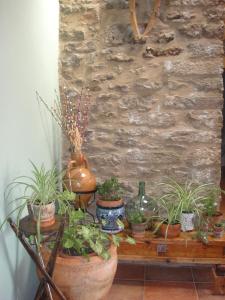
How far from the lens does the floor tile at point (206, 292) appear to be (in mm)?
2516

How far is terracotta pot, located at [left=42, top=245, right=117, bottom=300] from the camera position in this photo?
2039 mm

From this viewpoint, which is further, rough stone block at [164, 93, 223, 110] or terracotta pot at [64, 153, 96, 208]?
rough stone block at [164, 93, 223, 110]

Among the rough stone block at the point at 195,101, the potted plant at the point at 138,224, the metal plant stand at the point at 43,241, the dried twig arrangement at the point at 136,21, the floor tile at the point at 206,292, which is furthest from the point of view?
the rough stone block at the point at 195,101

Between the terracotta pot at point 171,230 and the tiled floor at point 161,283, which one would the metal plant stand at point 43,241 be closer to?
the tiled floor at point 161,283

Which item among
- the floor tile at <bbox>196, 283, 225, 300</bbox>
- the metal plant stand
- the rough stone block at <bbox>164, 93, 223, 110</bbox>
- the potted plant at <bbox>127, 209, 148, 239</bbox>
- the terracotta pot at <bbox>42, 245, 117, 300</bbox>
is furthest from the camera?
the rough stone block at <bbox>164, 93, 223, 110</bbox>

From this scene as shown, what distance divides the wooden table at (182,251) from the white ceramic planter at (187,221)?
52 mm

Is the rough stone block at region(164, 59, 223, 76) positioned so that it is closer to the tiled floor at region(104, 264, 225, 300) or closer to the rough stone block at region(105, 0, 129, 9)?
the rough stone block at region(105, 0, 129, 9)

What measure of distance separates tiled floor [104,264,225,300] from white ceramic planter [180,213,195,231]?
394 millimetres

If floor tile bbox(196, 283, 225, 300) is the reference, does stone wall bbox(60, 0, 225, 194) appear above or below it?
above

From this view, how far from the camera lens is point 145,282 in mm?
2750

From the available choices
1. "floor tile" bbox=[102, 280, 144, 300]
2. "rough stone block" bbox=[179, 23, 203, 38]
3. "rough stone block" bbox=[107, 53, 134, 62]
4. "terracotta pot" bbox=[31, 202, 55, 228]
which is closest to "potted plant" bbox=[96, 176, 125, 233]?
"floor tile" bbox=[102, 280, 144, 300]

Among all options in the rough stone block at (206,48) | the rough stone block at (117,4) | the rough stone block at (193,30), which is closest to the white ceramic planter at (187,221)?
the rough stone block at (206,48)

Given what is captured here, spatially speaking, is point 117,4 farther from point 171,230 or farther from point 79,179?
point 171,230

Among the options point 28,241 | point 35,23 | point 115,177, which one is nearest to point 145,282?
point 115,177
